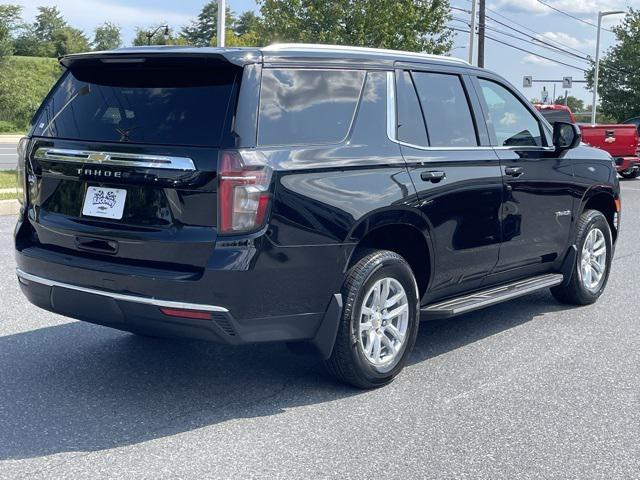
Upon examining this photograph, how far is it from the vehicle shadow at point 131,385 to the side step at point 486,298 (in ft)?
1.32

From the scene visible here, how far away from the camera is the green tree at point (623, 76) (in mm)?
46344

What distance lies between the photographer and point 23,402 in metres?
4.52

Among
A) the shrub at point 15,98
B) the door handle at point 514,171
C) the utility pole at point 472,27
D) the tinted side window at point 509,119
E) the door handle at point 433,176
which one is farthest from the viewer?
the shrub at point 15,98

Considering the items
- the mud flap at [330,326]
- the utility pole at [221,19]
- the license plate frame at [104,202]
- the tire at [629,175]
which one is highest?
the utility pole at [221,19]

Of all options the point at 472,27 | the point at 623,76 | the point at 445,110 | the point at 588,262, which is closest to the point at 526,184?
the point at 445,110

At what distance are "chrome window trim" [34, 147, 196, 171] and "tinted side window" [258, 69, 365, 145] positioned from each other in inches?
16.3

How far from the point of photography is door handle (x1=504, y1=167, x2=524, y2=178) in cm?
592

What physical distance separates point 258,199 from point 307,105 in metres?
0.70

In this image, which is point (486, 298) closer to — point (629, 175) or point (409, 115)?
point (409, 115)

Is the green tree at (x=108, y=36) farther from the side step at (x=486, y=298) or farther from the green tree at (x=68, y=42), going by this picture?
the side step at (x=486, y=298)

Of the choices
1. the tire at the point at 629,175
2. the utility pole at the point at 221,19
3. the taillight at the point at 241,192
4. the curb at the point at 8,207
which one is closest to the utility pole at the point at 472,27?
the tire at the point at 629,175

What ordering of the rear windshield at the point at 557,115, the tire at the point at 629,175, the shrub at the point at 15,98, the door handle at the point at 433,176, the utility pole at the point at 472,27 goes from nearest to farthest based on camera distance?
1. the door handle at the point at 433,176
2. the rear windshield at the point at 557,115
3. the tire at the point at 629,175
4. the utility pole at the point at 472,27
5. the shrub at the point at 15,98

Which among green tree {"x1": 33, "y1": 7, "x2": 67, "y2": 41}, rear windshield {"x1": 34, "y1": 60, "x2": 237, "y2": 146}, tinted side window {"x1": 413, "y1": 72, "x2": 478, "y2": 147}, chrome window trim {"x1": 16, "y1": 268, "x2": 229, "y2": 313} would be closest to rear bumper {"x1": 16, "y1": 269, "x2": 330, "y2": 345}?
chrome window trim {"x1": 16, "y1": 268, "x2": 229, "y2": 313}

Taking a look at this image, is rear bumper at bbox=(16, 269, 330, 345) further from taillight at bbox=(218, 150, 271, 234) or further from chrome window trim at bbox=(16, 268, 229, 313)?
taillight at bbox=(218, 150, 271, 234)
